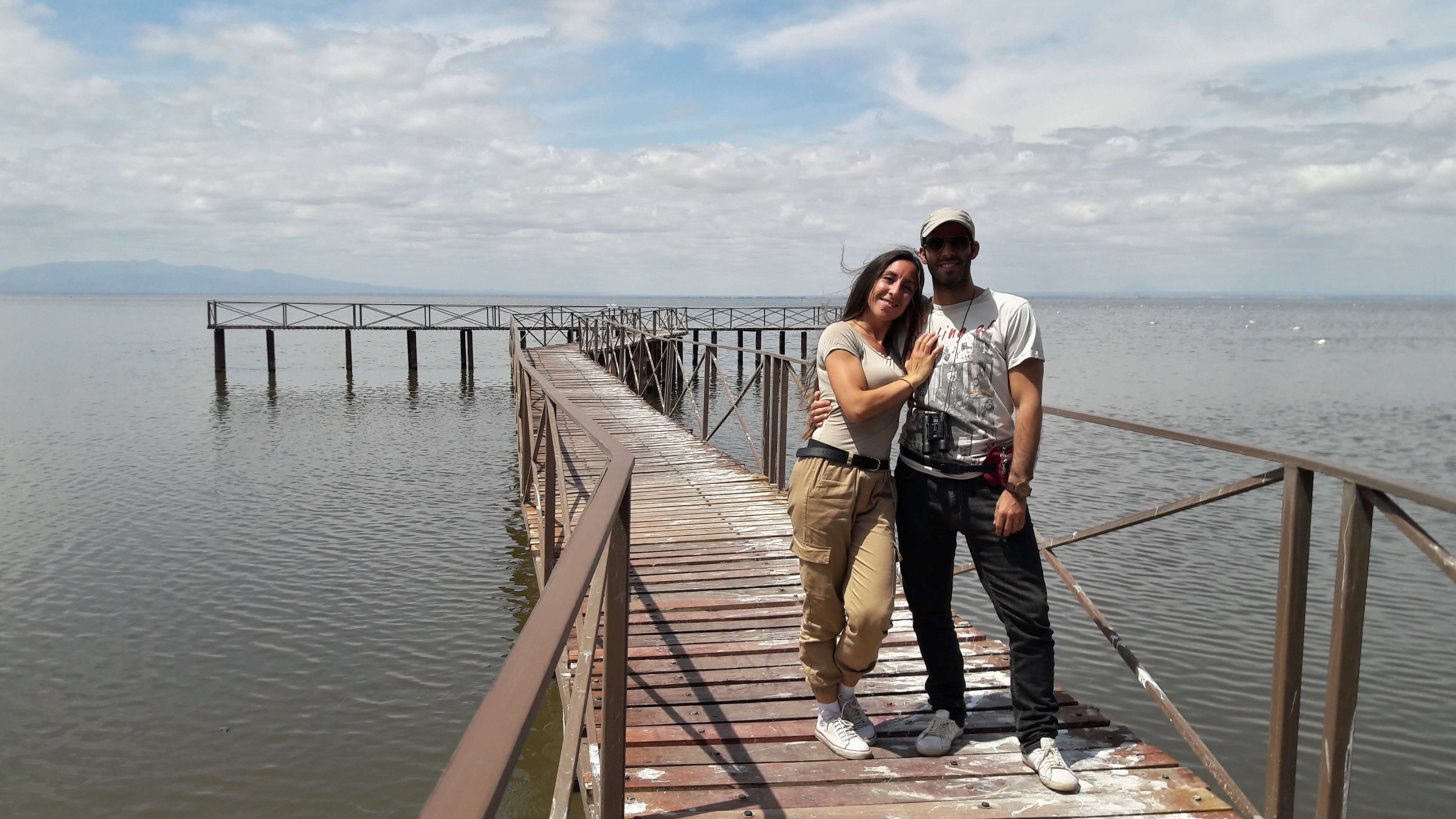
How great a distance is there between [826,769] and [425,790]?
3341mm

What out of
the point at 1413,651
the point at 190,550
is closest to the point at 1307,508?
the point at 1413,651

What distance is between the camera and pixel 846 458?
2982mm

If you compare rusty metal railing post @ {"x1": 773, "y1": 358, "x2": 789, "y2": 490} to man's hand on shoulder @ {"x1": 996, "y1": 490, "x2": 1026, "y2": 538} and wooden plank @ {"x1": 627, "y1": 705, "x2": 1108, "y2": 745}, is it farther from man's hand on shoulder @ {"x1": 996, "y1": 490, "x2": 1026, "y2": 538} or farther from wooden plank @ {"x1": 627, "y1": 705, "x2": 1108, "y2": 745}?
man's hand on shoulder @ {"x1": 996, "y1": 490, "x2": 1026, "y2": 538}

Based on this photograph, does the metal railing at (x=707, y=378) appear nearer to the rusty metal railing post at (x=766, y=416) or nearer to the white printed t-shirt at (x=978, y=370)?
the rusty metal railing post at (x=766, y=416)

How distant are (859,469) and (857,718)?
913mm

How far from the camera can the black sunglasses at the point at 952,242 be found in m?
2.90

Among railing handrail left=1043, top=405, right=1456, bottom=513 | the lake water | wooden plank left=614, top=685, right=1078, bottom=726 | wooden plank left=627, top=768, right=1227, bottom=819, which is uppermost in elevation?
railing handrail left=1043, top=405, right=1456, bottom=513

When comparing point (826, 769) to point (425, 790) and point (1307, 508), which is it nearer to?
point (1307, 508)

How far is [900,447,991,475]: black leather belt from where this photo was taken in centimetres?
294

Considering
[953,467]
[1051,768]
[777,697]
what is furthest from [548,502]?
[1051,768]

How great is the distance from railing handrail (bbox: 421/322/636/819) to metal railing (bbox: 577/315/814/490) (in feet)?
5.65

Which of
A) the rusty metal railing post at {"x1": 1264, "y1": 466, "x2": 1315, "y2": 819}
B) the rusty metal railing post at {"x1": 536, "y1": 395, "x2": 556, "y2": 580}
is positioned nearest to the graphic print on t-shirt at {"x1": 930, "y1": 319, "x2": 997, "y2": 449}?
the rusty metal railing post at {"x1": 1264, "y1": 466, "x2": 1315, "y2": 819}

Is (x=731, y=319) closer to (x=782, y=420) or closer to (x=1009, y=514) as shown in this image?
(x=782, y=420)

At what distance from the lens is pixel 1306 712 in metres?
6.31
